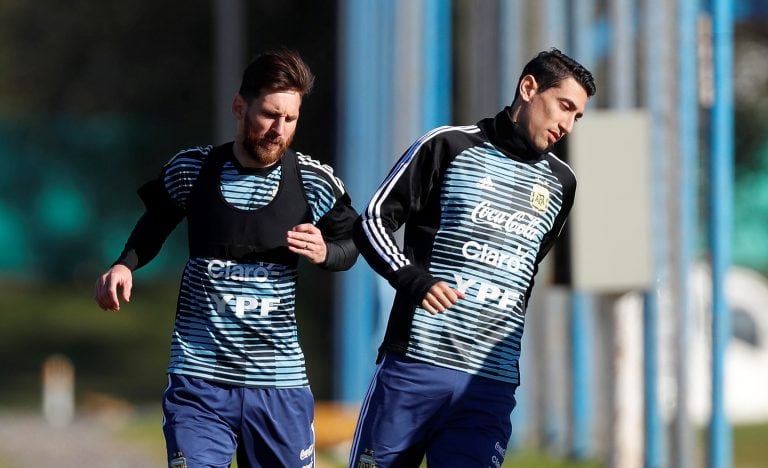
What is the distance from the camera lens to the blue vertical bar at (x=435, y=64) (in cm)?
1402

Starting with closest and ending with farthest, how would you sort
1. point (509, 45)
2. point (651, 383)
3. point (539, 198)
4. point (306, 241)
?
point (306, 241) → point (539, 198) → point (651, 383) → point (509, 45)

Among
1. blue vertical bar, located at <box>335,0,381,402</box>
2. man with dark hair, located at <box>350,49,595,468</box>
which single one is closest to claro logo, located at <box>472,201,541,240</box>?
man with dark hair, located at <box>350,49,595,468</box>

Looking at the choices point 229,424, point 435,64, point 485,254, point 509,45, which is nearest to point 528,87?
point 485,254

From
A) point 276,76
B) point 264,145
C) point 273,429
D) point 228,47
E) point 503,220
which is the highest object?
point 228,47

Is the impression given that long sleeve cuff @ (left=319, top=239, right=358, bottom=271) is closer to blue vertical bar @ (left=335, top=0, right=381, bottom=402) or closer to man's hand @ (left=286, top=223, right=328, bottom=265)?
man's hand @ (left=286, top=223, right=328, bottom=265)

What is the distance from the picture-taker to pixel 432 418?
595cm

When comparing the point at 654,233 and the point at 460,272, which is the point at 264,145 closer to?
the point at 460,272

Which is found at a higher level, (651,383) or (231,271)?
(231,271)

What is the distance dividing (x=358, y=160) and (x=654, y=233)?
20.6 ft

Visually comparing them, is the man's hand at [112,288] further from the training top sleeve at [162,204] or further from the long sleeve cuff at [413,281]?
the long sleeve cuff at [413,281]

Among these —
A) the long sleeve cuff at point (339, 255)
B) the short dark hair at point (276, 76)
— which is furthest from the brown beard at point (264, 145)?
the long sleeve cuff at point (339, 255)

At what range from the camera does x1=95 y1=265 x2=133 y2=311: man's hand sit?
19.5 feet

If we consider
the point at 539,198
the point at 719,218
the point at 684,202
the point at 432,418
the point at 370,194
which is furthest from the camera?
the point at 370,194

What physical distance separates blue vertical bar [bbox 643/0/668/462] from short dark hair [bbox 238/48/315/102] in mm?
4449
